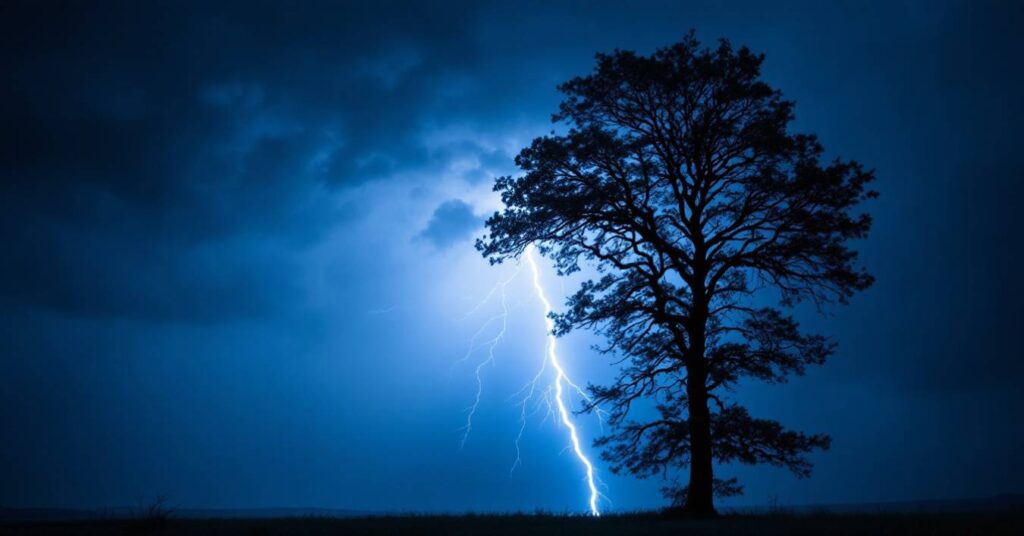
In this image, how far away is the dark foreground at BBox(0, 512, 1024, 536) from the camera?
8.40 m

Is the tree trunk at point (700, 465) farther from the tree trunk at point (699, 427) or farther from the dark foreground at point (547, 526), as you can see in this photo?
the dark foreground at point (547, 526)

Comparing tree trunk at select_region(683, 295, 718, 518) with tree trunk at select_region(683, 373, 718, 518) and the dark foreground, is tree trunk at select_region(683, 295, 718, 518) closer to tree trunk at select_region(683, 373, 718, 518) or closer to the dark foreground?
tree trunk at select_region(683, 373, 718, 518)

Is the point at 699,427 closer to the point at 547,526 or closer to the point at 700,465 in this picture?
the point at 700,465

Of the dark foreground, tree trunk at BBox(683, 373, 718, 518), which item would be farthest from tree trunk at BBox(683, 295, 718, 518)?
the dark foreground

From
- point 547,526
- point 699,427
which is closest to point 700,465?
point 699,427

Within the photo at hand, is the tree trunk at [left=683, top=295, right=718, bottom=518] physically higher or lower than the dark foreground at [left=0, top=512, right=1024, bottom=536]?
higher

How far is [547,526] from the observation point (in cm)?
1048

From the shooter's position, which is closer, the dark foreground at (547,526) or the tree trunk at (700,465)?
the dark foreground at (547,526)

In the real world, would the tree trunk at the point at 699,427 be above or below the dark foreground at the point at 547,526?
above

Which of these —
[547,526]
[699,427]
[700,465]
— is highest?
[699,427]

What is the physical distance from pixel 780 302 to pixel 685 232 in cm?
299

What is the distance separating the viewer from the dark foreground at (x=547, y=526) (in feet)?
27.6

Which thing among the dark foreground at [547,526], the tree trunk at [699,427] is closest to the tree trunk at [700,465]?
the tree trunk at [699,427]

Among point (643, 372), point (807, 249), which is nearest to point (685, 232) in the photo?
point (807, 249)
